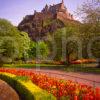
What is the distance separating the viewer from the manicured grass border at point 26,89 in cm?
1314

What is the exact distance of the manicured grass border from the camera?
43.1 feet

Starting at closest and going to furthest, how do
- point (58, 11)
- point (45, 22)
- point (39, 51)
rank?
point (39, 51) → point (45, 22) → point (58, 11)

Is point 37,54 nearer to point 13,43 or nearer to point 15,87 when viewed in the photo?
point 13,43

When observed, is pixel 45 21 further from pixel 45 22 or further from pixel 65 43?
pixel 65 43

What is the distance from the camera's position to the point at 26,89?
16797 millimetres

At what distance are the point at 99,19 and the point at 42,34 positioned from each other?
97.0 metres

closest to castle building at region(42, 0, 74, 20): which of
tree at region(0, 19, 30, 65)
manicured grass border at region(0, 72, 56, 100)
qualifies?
tree at region(0, 19, 30, 65)

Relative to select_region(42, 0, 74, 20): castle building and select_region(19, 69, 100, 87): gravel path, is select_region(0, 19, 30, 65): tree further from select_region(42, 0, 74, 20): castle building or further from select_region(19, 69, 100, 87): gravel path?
select_region(42, 0, 74, 20): castle building

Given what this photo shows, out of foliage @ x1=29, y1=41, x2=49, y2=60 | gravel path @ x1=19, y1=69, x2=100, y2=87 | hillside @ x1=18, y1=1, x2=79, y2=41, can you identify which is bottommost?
gravel path @ x1=19, y1=69, x2=100, y2=87

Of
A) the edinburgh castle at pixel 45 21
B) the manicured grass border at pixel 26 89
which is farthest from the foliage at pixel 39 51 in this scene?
the manicured grass border at pixel 26 89

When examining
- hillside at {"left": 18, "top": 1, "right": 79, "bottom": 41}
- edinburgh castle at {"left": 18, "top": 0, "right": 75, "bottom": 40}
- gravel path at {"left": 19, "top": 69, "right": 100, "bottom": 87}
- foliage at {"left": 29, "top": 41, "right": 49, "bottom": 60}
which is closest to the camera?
gravel path at {"left": 19, "top": 69, "right": 100, "bottom": 87}

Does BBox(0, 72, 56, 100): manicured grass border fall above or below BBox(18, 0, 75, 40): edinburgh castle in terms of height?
below

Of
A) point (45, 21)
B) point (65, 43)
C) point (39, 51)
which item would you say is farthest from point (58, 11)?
point (65, 43)

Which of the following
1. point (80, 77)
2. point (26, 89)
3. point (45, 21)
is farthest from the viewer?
point (45, 21)
